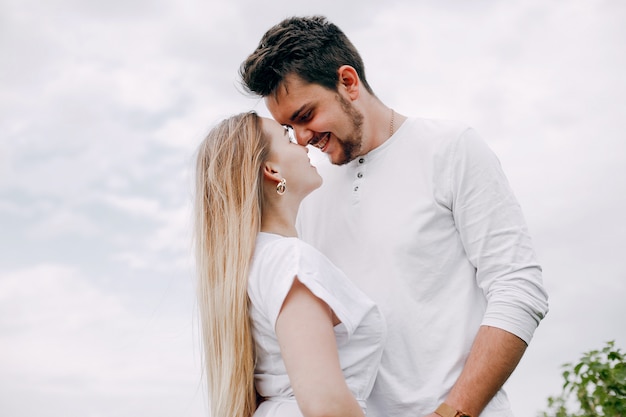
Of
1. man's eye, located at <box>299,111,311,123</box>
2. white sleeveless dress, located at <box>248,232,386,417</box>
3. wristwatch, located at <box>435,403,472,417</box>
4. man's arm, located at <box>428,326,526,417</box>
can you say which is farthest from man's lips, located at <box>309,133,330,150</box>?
wristwatch, located at <box>435,403,472,417</box>

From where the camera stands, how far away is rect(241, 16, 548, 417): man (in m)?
2.92

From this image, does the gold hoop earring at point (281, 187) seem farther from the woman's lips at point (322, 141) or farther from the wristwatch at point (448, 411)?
the wristwatch at point (448, 411)

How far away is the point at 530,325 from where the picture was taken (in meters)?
2.97

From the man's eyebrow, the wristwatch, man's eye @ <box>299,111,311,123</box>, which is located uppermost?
the man's eyebrow

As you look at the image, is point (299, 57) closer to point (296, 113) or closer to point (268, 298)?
point (296, 113)

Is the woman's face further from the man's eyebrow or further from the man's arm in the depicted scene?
the man's arm

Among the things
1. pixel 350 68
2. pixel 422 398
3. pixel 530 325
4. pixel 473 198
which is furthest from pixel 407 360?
pixel 350 68

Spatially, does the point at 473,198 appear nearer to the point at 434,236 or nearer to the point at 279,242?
the point at 434,236

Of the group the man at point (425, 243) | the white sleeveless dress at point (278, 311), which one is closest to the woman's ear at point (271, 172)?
the white sleeveless dress at point (278, 311)

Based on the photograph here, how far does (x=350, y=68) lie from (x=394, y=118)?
335 mm

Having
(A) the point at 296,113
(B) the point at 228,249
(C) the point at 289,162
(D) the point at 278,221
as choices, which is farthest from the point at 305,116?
(B) the point at 228,249

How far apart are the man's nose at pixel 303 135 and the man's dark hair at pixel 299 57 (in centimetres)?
25

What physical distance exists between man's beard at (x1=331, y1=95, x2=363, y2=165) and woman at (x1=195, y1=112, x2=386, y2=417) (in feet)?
1.80

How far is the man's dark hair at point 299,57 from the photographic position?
3.51 m
